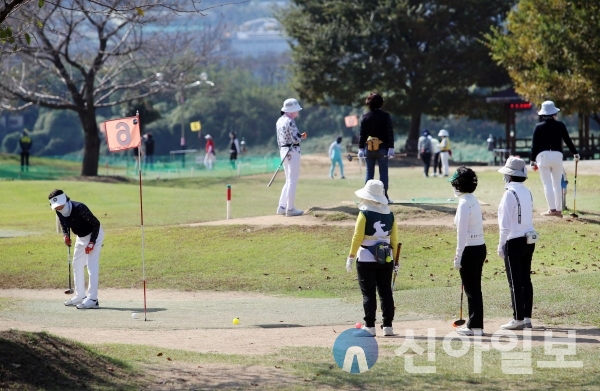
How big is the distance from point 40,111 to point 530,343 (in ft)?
283

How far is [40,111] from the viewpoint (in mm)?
92688

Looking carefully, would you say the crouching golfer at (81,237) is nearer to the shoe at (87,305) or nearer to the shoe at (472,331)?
the shoe at (87,305)

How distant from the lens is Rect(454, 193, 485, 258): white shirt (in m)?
11.3

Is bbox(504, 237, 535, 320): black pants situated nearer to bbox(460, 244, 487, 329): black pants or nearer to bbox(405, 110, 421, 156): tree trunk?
bbox(460, 244, 487, 329): black pants

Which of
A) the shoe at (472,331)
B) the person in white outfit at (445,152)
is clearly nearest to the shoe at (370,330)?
the shoe at (472,331)

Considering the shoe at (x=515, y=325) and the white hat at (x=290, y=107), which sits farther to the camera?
the white hat at (x=290, y=107)

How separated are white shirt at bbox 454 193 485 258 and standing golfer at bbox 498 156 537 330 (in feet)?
1.47

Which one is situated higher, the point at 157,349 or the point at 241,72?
the point at 241,72

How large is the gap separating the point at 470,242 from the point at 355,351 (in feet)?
6.08

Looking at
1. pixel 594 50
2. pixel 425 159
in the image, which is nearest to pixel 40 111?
pixel 425 159

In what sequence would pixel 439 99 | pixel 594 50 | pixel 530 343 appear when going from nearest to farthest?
pixel 530 343 < pixel 594 50 < pixel 439 99

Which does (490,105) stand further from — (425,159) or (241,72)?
(241,72)

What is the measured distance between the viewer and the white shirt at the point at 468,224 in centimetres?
1126

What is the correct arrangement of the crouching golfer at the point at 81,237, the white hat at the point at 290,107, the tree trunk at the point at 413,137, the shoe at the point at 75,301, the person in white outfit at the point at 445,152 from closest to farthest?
1. the crouching golfer at the point at 81,237
2. the shoe at the point at 75,301
3. the white hat at the point at 290,107
4. the person in white outfit at the point at 445,152
5. the tree trunk at the point at 413,137
